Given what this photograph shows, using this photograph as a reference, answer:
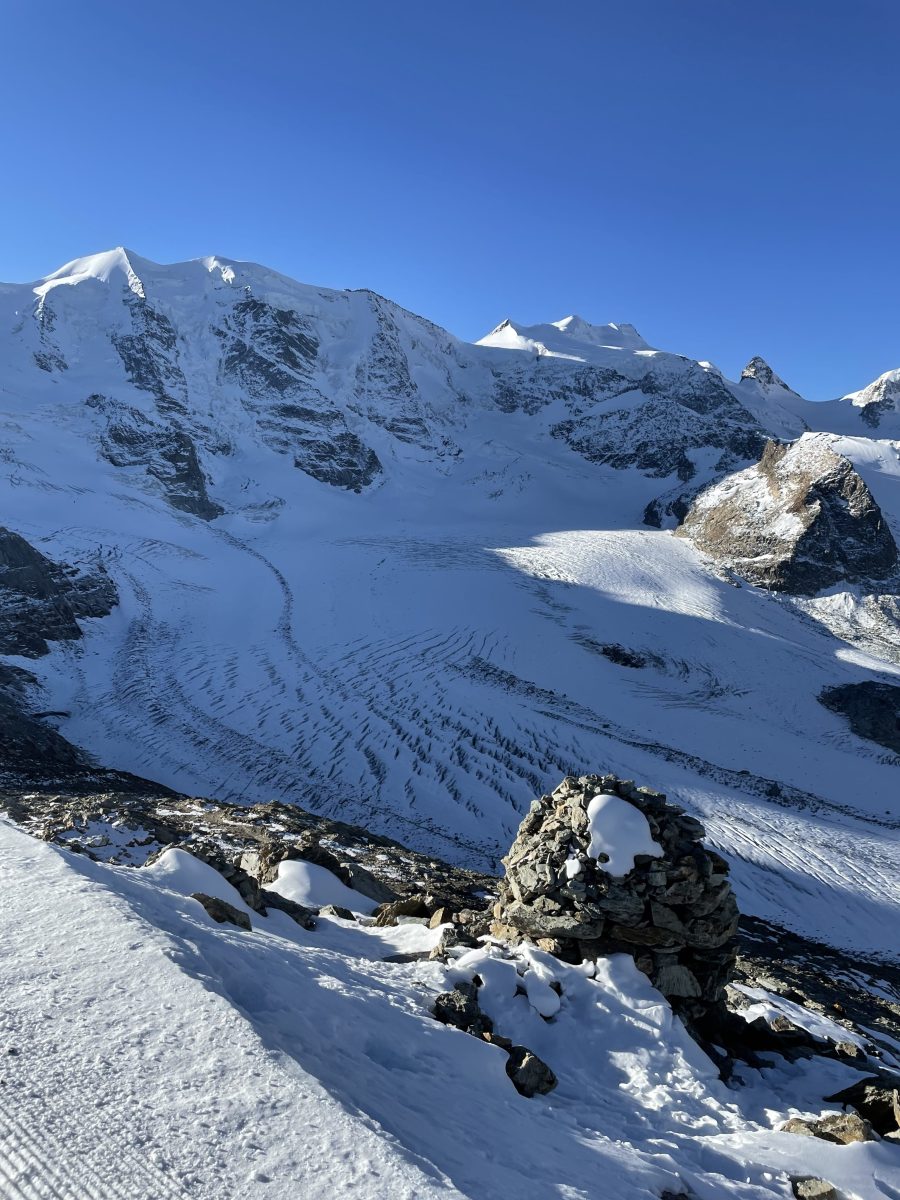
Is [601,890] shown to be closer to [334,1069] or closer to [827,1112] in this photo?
[827,1112]

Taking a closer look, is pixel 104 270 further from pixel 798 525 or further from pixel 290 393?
pixel 798 525

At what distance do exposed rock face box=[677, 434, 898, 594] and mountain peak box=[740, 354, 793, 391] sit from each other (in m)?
79.8

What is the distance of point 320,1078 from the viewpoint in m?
4.58

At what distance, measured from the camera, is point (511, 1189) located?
159 inches

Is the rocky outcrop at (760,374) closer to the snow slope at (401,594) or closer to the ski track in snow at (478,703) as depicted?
the snow slope at (401,594)

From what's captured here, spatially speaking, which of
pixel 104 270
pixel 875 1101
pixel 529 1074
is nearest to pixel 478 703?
pixel 875 1101

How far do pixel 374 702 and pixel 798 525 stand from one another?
38.9 meters

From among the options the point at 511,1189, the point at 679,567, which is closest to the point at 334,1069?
the point at 511,1189

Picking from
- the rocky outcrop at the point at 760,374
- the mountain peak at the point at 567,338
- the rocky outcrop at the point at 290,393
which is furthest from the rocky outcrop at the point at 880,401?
the rocky outcrop at the point at 290,393

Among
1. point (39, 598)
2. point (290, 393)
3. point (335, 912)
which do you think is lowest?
point (39, 598)

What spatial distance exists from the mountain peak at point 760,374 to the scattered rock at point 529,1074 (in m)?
145

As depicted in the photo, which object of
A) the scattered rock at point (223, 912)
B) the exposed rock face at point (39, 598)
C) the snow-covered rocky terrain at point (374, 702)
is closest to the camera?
the snow-covered rocky terrain at point (374, 702)

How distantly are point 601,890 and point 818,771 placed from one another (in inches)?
993

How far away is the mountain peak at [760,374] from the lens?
134m
